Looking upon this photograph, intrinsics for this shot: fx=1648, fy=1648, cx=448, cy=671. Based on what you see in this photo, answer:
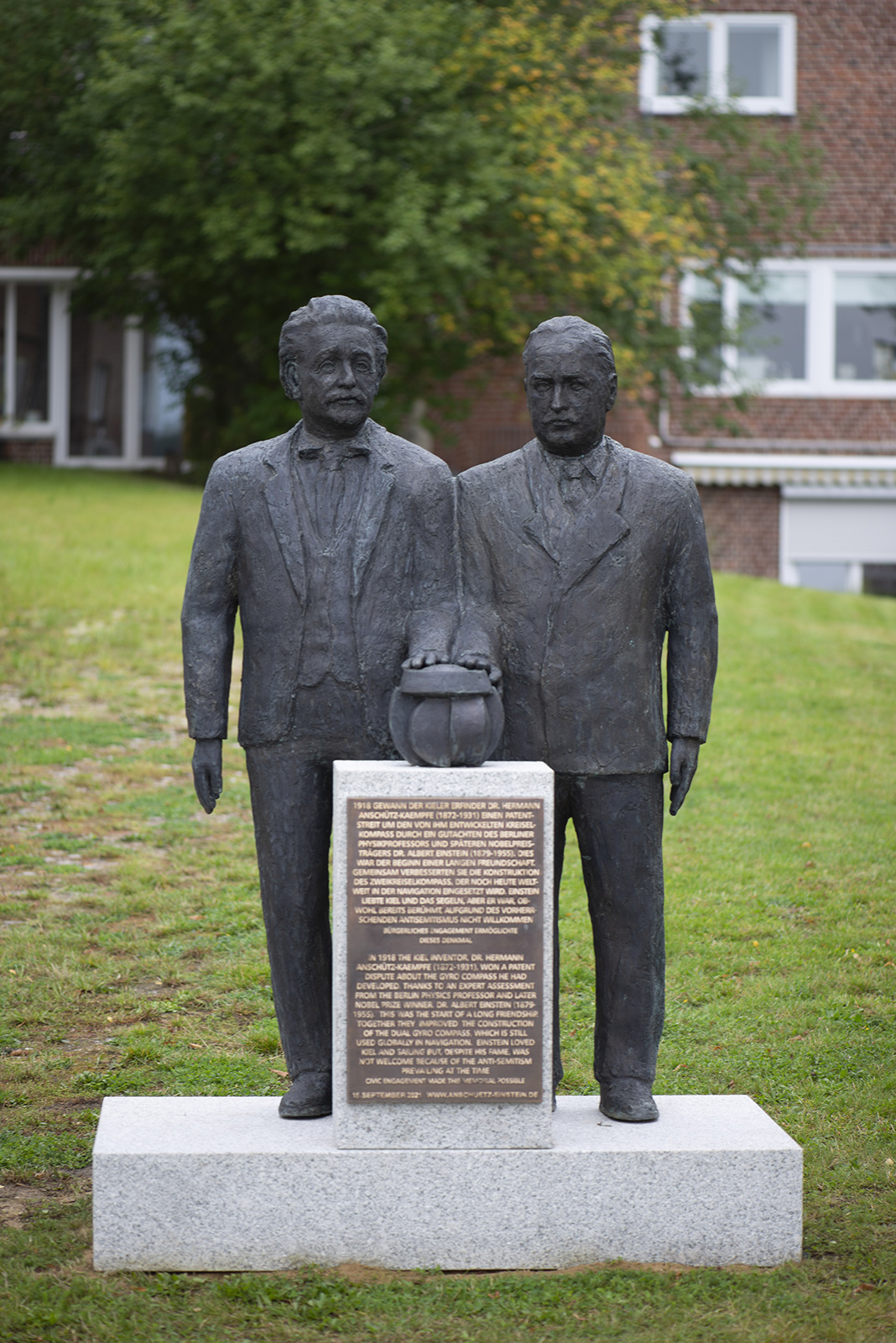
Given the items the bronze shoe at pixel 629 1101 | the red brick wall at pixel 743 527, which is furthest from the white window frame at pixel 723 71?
the bronze shoe at pixel 629 1101

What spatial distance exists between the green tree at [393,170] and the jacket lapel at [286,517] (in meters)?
11.3

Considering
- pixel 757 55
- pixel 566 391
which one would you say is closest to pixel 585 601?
pixel 566 391

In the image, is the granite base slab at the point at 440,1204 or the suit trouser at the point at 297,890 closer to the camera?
the granite base slab at the point at 440,1204

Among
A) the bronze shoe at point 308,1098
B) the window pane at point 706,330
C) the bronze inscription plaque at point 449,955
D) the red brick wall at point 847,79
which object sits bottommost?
the bronze shoe at point 308,1098

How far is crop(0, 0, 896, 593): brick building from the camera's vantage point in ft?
69.2

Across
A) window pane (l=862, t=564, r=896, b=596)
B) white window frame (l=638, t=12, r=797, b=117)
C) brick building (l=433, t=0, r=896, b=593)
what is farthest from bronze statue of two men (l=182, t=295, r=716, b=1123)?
window pane (l=862, t=564, r=896, b=596)

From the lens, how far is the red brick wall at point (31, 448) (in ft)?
81.3

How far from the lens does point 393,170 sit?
16.3 m

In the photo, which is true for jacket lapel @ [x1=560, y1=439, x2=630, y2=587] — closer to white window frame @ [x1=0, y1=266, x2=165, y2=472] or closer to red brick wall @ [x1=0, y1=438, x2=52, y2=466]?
white window frame @ [x1=0, y1=266, x2=165, y2=472]

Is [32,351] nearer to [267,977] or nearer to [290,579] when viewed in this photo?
[267,977]

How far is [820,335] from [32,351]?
1164 centimetres

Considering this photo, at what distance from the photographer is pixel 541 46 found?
17547 millimetres

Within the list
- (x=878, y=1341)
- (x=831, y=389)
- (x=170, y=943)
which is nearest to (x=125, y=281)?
(x=831, y=389)

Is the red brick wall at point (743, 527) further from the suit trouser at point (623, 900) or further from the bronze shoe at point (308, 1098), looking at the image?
the bronze shoe at point (308, 1098)
